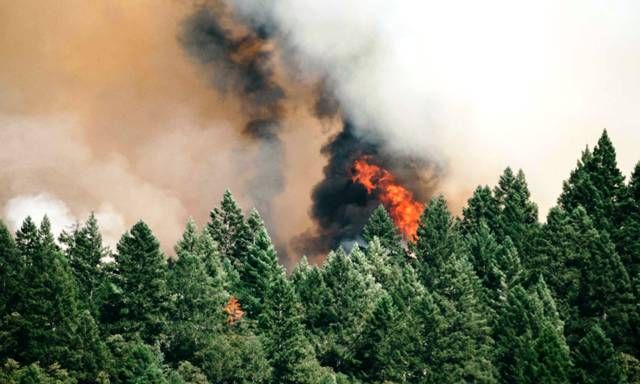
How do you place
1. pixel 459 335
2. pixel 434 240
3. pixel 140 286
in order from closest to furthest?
pixel 459 335 < pixel 140 286 < pixel 434 240

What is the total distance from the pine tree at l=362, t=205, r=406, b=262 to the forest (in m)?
32.4

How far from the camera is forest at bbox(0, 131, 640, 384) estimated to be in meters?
94.4

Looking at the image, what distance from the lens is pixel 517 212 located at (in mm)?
142500

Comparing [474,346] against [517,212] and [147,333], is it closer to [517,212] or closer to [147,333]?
[147,333]

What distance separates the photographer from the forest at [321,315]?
94.4 metres

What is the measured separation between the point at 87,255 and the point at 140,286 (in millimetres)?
17140

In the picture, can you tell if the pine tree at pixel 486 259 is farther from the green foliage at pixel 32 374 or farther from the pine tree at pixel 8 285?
the pine tree at pixel 8 285

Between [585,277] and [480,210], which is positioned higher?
[480,210]

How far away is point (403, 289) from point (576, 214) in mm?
22477

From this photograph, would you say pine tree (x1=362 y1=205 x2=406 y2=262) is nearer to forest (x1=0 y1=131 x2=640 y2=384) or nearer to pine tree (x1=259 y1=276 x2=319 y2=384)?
forest (x1=0 y1=131 x2=640 y2=384)

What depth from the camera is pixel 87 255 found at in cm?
11900

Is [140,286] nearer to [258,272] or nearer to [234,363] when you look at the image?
[234,363]

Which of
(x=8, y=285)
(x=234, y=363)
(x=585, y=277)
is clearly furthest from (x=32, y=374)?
(x=585, y=277)

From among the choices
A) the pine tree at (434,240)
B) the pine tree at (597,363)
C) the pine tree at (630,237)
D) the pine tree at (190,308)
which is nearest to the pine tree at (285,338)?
the pine tree at (190,308)
